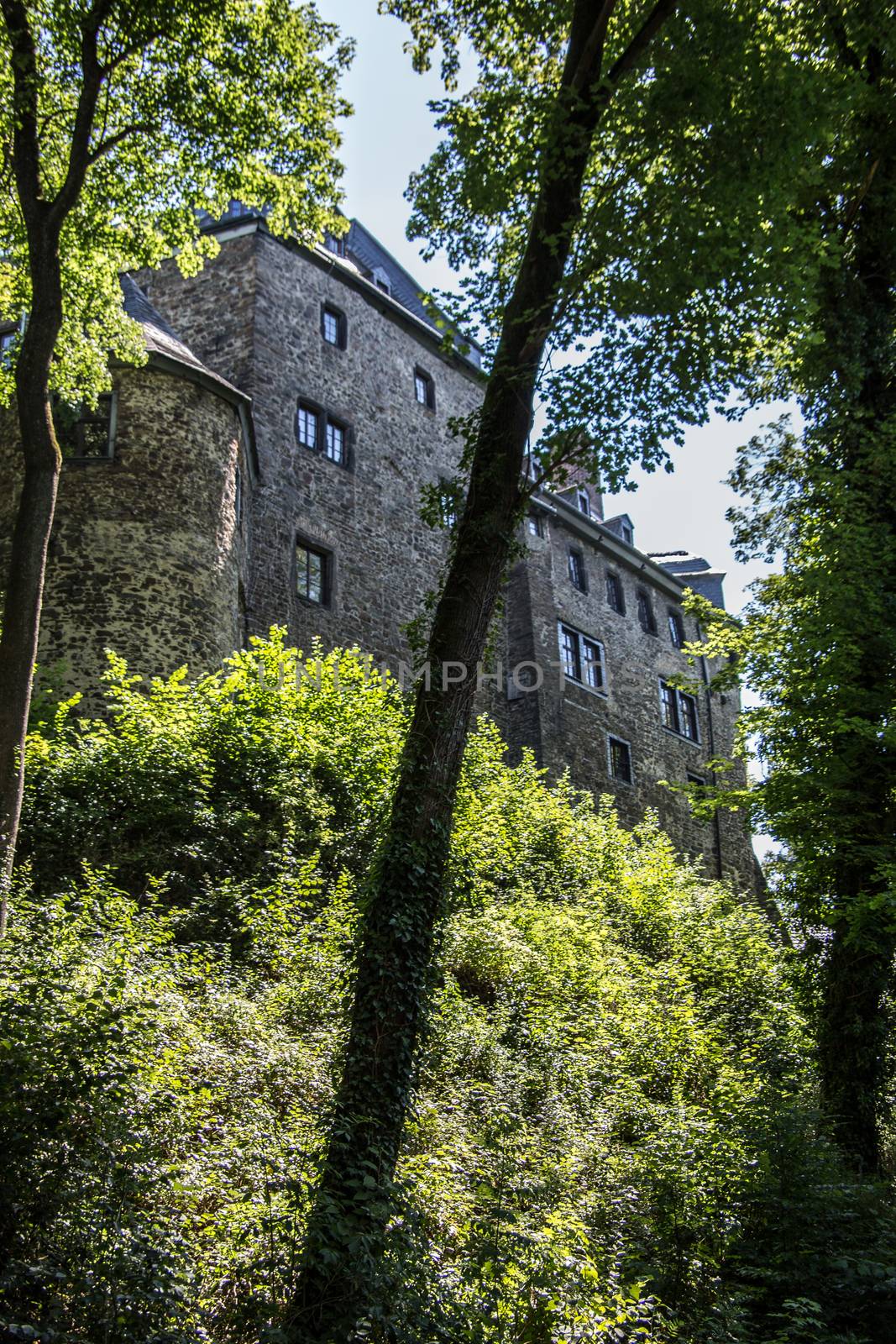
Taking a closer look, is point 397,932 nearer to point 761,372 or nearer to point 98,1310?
point 98,1310

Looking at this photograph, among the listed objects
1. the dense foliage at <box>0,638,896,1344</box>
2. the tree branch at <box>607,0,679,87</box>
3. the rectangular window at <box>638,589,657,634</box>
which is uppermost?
the rectangular window at <box>638,589,657,634</box>

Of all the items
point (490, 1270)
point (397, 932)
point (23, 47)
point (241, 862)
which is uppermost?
point (23, 47)

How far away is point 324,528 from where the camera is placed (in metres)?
22.5

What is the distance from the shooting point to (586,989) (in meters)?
12.2

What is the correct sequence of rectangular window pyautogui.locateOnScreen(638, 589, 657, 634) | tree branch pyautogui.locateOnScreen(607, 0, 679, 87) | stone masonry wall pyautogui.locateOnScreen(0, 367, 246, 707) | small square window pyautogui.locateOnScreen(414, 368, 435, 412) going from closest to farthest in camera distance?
tree branch pyautogui.locateOnScreen(607, 0, 679, 87)
stone masonry wall pyautogui.locateOnScreen(0, 367, 246, 707)
small square window pyautogui.locateOnScreen(414, 368, 435, 412)
rectangular window pyautogui.locateOnScreen(638, 589, 657, 634)

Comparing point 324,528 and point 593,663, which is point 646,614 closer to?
→ point 593,663

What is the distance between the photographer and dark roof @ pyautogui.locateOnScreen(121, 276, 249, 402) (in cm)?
1736

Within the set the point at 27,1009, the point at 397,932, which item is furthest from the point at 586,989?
the point at 27,1009

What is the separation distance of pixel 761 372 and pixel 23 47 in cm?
821

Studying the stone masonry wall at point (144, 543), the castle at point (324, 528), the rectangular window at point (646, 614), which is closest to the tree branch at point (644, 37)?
the castle at point (324, 528)

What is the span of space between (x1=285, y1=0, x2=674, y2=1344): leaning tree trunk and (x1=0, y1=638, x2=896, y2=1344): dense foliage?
23 centimetres

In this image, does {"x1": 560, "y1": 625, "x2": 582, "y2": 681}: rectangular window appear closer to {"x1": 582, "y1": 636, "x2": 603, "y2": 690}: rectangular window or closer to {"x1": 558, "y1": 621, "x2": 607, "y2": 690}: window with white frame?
{"x1": 558, "y1": 621, "x2": 607, "y2": 690}: window with white frame

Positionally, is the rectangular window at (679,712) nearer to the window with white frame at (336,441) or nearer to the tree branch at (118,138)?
the window with white frame at (336,441)

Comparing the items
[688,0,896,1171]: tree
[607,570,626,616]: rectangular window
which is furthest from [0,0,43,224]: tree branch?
[607,570,626,616]: rectangular window
